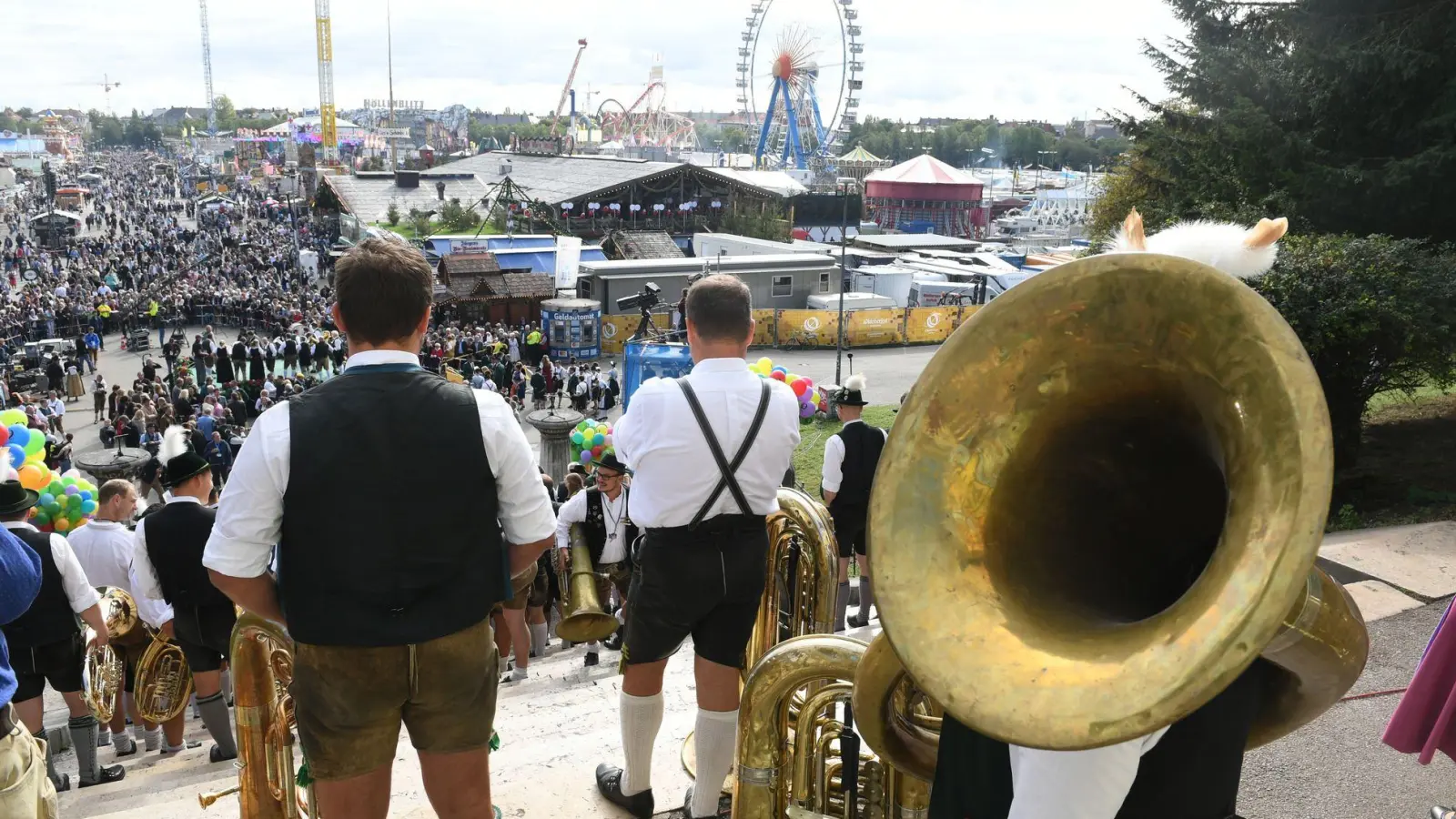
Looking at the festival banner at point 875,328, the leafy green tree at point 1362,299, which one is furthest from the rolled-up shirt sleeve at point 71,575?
the festival banner at point 875,328

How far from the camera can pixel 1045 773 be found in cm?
130

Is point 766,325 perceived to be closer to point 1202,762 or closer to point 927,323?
point 927,323

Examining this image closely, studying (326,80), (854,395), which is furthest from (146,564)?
(326,80)

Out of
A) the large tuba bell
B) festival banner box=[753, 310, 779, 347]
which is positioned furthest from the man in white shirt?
festival banner box=[753, 310, 779, 347]

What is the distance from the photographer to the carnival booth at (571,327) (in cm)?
2327

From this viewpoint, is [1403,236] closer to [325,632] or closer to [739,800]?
[739,800]

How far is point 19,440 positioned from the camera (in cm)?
524

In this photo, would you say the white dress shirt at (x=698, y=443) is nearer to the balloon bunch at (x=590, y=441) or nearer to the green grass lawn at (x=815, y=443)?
the balloon bunch at (x=590, y=441)

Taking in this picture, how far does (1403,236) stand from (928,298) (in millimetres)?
20384

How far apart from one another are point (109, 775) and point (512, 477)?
3619mm

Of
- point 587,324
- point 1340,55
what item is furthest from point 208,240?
point 1340,55

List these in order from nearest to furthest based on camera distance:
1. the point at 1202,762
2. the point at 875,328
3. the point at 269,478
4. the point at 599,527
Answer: the point at 1202,762 < the point at 269,478 < the point at 599,527 < the point at 875,328

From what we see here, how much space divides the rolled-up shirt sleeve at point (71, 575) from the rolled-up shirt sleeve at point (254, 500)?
92.2 inches

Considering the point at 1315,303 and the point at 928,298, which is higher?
the point at 1315,303
